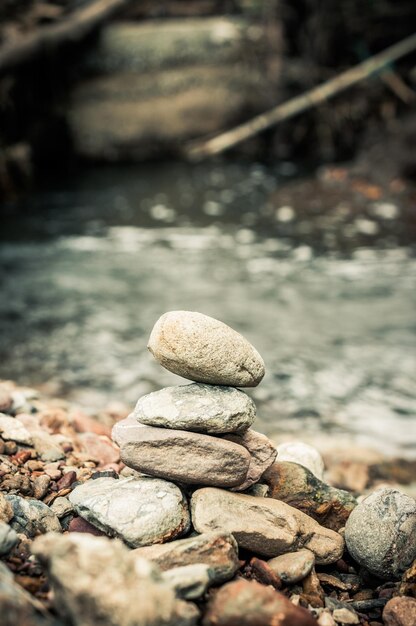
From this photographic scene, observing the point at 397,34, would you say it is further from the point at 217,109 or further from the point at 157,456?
the point at 157,456

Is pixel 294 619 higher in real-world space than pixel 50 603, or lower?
lower

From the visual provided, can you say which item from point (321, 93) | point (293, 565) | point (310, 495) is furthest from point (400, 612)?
point (321, 93)

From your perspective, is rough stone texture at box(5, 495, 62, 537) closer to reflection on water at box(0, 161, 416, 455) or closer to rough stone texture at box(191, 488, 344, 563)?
rough stone texture at box(191, 488, 344, 563)

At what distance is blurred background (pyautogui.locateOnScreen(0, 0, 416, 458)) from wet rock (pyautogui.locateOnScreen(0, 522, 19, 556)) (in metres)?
3.12

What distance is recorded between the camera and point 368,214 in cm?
1170

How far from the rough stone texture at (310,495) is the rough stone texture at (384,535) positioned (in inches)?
11.5

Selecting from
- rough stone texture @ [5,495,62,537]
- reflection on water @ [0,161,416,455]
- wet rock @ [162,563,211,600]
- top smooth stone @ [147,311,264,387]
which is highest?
top smooth stone @ [147,311,264,387]

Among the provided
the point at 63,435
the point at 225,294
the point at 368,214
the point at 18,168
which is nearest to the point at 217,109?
the point at 18,168

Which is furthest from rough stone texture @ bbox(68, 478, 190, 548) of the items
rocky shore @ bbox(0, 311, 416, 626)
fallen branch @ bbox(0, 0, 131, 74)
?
fallen branch @ bbox(0, 0, 131, 74)

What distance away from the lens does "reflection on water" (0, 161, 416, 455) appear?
6016 millimetres

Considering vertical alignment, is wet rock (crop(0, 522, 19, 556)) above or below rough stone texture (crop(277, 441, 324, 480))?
above

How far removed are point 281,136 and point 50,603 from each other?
50.6 feet

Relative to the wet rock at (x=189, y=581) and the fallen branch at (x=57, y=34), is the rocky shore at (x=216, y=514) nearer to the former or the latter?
the wet rock at (x=189, y=581)

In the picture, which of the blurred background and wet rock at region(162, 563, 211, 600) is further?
the blurred background
